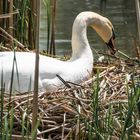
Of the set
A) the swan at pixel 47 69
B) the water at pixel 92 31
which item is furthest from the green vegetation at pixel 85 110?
the water at pixel 92 31

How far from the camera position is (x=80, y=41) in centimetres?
557

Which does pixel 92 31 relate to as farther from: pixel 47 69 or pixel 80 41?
pixel 47 69

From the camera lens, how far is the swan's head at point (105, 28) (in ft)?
19.2

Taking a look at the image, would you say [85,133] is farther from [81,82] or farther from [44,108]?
[81,82]

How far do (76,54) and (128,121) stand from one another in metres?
2.42

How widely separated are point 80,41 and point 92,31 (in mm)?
4965

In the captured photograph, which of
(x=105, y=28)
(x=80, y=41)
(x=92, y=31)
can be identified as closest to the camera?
(x=80, y=41)

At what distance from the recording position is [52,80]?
195 inches

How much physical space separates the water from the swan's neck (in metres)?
2.19

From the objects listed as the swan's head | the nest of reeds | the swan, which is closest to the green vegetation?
the nest of reeds

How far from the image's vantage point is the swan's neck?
548 centimetres

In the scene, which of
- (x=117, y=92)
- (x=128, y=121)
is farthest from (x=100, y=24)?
(x=128, y=121)

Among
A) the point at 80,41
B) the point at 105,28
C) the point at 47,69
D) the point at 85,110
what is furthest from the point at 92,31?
the point at 85,110

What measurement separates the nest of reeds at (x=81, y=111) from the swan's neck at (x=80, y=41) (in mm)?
404
